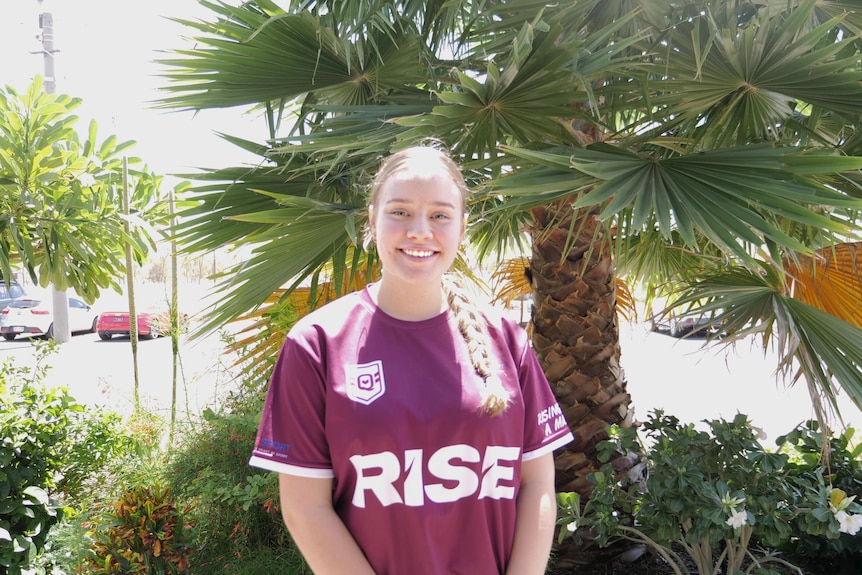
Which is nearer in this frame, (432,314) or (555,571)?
(432,314)

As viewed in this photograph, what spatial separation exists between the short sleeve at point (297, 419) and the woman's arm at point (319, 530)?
0.03m

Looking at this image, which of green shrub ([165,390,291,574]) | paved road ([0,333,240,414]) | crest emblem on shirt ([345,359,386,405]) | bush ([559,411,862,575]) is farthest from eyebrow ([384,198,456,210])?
paved road ([0,333,240,414])

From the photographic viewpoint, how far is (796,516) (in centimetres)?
257

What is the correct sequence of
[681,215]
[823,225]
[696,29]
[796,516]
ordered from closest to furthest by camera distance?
1. [823,225]
2. [681,215]
3. [696,29]
4. [796,516]

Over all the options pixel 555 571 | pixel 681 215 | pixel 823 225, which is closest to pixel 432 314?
pixel 681 215

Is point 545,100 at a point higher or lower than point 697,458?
higher

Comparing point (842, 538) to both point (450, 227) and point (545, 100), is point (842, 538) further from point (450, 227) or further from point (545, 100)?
point (450, 227)

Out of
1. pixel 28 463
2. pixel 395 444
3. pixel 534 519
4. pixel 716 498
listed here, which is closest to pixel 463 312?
pixel 395 444

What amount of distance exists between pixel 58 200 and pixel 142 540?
9.42 ft

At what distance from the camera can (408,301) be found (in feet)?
4.43

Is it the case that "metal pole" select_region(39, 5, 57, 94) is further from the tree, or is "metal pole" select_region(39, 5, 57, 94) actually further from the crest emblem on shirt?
the crest emblem on shirt

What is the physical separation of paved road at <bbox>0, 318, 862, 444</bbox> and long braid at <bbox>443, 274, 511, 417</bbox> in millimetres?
3591

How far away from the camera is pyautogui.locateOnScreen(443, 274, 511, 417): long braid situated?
1.23 m

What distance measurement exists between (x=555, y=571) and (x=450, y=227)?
2.49m
